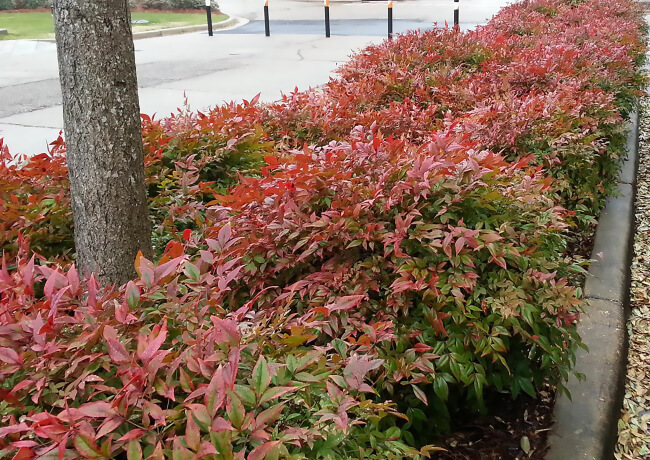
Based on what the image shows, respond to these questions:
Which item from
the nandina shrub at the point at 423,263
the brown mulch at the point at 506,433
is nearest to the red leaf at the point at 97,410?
the nandina shrub at the point at 423,263

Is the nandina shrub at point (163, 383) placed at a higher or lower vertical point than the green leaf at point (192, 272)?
lower

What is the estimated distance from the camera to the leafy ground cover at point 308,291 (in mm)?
1407

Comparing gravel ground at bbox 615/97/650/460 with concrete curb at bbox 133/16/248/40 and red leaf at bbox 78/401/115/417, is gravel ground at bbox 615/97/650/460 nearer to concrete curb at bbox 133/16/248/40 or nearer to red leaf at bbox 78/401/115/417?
red leaf at bbox 78/401/115/417

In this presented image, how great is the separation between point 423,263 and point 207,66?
36.5 ft

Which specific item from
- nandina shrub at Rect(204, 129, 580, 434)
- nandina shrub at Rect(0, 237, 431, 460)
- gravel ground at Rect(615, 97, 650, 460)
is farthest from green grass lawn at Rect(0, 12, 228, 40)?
nandina shrub at Rect(0, 237, 431, 460)

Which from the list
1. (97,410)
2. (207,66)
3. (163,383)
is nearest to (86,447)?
(97,410)

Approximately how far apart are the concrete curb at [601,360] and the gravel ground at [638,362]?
43mm

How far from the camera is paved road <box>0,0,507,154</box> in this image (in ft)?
28.1

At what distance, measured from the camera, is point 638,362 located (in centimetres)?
327

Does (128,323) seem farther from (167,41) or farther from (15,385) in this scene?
(167,41)

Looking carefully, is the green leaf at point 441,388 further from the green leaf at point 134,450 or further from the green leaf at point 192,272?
the green leaf at point 134,450

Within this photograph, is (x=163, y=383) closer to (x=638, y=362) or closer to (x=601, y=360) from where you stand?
(x=601, y=360)

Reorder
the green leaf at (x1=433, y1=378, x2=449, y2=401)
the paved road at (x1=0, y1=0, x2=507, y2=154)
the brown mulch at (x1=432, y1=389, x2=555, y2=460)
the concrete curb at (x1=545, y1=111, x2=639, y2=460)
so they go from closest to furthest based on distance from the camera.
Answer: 1. the green leaf at (x1=433, y1=378, x2=449, y2=401)
2. the brown mulch at (x1=432, y1=389, x2=555, y2=460)
3. the concrete curb at (x1=545, y1=111, x2=639, y2=460)
4. the paved road at (x1=0, y1=0, x2=507, y2=154)

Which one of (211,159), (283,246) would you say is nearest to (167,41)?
(211,159)
